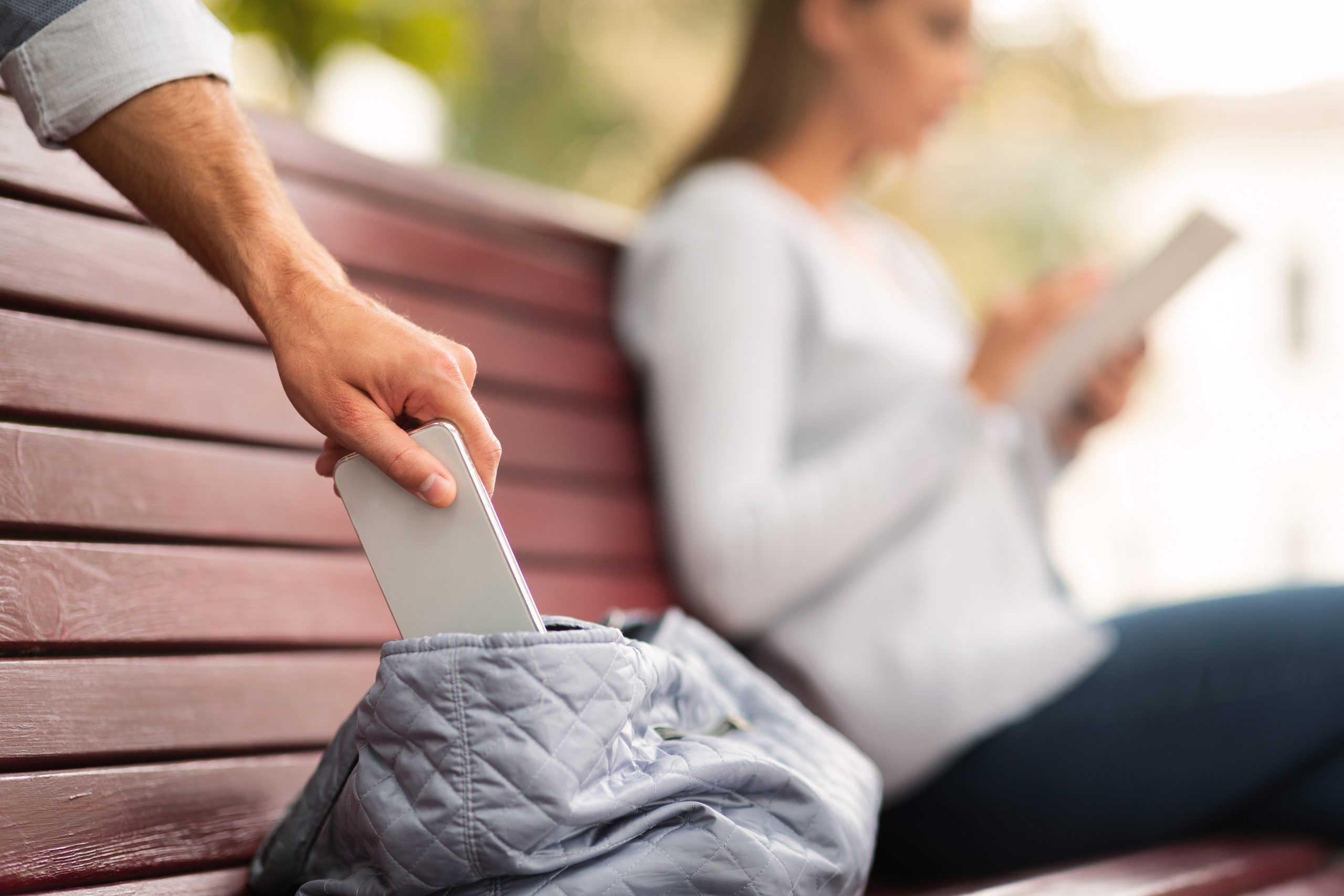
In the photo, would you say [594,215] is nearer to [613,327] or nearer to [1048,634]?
[613,327]

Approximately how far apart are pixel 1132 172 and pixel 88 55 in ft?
25.2

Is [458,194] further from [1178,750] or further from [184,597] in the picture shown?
[1178,750]

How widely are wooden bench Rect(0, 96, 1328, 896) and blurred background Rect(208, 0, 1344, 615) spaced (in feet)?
12.9

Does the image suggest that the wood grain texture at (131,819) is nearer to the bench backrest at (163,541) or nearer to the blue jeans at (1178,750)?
the bench backrest at (163,541)

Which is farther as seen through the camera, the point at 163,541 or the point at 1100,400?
the point at 1100,400

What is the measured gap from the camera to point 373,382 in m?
0.65

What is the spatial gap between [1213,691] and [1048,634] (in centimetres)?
19

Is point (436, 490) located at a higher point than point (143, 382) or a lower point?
higher

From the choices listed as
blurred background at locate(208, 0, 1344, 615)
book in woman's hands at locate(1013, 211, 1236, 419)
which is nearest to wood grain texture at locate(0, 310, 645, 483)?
book in woman's hands at locate(1013, 211, 1236, 419)

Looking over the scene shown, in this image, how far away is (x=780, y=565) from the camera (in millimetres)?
1347

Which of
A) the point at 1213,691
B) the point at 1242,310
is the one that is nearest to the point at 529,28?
the point at 1242,310

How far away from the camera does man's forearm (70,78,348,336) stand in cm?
70

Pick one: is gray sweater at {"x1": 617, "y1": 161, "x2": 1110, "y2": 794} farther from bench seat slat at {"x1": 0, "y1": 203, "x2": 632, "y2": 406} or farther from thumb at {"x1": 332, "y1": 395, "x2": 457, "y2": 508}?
thumb at {"x1": 332, "y1": 395, "x2": 457, "y2": 508}

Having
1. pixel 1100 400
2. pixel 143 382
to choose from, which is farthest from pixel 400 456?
pixel 1100 400
